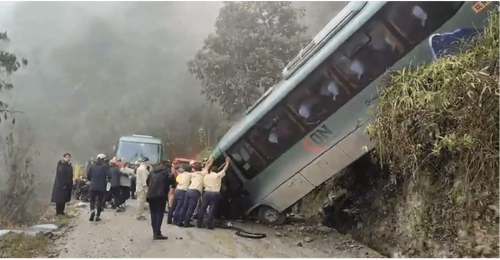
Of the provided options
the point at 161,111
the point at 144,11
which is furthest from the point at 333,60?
the point at 144,11

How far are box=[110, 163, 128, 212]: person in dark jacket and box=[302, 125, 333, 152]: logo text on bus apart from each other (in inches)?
169

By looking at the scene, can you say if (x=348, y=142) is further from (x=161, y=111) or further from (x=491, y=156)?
(x=161, y=111)

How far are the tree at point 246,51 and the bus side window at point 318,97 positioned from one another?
915 centimetres

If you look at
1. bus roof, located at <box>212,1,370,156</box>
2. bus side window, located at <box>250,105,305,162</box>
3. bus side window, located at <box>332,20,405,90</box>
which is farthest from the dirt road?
bus side window, located at <box>332,20,405,90</box>

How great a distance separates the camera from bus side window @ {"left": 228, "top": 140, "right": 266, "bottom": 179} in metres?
8.98

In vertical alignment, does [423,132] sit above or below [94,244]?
below

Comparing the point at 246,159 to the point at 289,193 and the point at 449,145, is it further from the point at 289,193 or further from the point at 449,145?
the point at 449,145

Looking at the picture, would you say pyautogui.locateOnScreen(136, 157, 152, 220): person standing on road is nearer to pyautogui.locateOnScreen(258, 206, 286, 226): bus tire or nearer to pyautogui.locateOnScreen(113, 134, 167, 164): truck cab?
pyautogui.locateOnScreen(258, 206, 286, 226): bus tire

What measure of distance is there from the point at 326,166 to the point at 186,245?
2.85 metres

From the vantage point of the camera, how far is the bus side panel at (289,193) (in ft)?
28.0

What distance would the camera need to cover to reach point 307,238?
308 inches

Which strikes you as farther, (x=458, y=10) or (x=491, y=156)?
(x=458, y=10)

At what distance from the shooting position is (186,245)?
22.0 ft

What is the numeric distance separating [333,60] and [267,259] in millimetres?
3624
